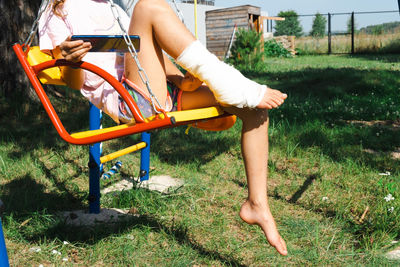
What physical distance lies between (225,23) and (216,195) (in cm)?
1138

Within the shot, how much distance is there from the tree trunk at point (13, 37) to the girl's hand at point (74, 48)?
322cm

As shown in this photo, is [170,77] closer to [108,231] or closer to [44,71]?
[44,71]

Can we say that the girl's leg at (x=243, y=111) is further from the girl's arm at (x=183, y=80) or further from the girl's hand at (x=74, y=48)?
the girl's hand at (x=74, y=48)

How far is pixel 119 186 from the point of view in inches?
120

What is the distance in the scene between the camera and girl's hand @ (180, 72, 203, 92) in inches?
77.2

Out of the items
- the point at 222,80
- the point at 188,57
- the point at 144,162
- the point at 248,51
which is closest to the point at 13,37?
the point at 144,162

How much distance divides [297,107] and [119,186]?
8.07 ft

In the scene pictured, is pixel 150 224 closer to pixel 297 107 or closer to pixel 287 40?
pixel 297 107

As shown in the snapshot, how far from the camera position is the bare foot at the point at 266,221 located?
5.81 ft

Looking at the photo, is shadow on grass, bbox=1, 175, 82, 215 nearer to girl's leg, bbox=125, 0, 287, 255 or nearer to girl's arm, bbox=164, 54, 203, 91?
girl's arm, bbox=164, 54, 203, 91

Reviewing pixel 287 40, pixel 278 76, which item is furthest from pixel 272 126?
pixel 287 40

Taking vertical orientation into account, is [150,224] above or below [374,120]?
below

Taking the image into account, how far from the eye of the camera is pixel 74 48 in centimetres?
161

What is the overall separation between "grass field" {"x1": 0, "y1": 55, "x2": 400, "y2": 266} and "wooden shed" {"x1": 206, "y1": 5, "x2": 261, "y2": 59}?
890 cm
